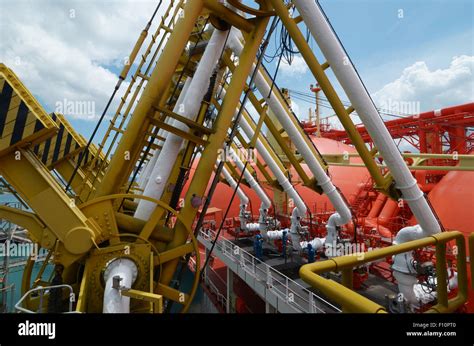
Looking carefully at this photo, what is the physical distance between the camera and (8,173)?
3.95m

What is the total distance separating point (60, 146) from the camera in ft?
31.8

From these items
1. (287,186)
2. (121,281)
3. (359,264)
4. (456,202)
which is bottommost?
(121,281)

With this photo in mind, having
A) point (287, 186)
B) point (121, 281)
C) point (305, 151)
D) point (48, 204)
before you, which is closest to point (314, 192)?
point (287, 186)

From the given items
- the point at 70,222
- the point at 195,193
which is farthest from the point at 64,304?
the point at 195,193

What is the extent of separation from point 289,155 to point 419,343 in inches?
310

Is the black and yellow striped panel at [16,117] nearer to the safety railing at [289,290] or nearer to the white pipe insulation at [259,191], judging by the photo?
the safety railing at [289,290]

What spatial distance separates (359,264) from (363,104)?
4.25 meters

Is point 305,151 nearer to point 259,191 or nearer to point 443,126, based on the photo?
point 259,191

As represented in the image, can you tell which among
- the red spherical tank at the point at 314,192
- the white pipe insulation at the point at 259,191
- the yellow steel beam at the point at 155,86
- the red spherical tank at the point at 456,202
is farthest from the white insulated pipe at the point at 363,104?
the red spherical tank at the point at 314,192

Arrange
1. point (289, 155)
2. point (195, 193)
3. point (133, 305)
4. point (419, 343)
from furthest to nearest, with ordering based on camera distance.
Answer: point (289, 155), point (195, 193), point (133, 305), point (419, 343)

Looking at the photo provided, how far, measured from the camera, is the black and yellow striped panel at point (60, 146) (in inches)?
360

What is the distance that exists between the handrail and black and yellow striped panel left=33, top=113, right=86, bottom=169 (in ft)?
32.8

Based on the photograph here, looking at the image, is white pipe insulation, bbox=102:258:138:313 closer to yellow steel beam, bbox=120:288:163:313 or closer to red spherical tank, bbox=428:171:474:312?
yellow steel beam, bbox=120:288:163:313

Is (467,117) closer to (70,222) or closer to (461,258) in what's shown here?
(461,258)
